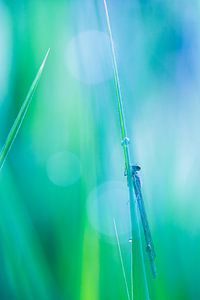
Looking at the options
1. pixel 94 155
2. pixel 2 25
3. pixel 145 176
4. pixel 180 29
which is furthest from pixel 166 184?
pixel 2 25

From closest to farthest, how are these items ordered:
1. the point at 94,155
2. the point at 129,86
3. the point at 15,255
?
the point at 15,255 → the point at 94,155 → the point at 129,86

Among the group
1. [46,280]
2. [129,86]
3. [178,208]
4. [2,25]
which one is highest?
[2,25]

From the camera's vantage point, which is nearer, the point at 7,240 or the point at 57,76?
the point at 7,240

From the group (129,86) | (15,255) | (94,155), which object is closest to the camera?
(15,255)

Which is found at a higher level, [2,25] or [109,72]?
[2,25]

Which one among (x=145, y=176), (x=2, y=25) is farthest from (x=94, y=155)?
(x=2, y=25)

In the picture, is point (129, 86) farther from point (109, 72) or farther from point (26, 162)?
point (26, 162)
